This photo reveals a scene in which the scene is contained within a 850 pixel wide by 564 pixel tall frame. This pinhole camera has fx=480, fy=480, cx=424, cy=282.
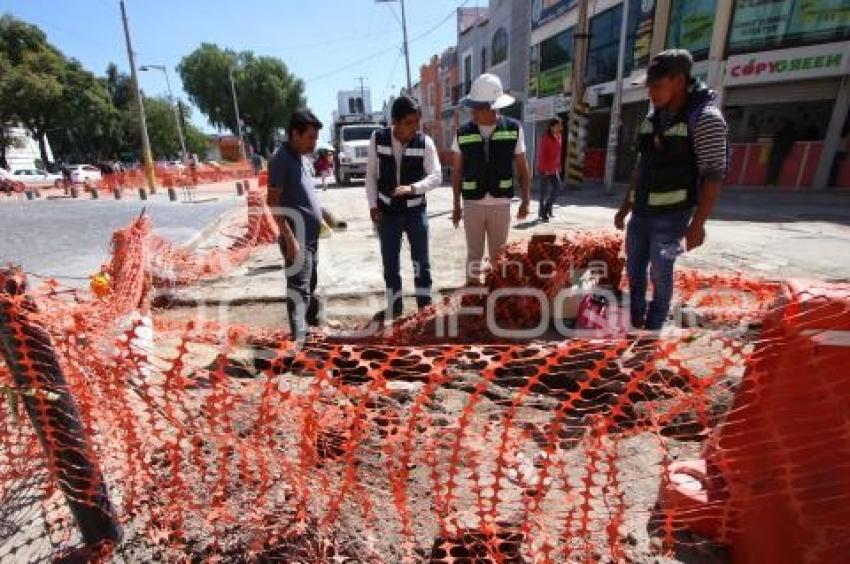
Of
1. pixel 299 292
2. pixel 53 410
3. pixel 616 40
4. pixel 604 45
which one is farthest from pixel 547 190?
pixel 604 45

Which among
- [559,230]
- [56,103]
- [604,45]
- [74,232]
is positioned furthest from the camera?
[56,103]

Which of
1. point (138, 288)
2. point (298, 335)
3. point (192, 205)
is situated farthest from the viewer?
point (192, 205)

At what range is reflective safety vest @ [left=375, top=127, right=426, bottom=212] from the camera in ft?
12.1

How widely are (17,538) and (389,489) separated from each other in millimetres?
1458

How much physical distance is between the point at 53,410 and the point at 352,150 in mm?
19645

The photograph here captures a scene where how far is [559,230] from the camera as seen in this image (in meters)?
5.49

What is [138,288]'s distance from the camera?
4016mm

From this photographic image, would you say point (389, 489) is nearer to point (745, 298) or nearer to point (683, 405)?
point (683, 405)

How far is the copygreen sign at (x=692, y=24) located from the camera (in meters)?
13.1

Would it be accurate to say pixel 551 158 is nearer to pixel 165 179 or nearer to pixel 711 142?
pixel 711 142

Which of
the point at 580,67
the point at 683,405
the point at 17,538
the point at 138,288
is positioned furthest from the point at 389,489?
the point at 580,67

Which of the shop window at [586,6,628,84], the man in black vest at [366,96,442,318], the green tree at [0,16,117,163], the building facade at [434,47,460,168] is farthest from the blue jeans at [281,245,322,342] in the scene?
→ the green tree at [0,16,117,163]

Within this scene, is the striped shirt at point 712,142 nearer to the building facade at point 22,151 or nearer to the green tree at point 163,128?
the building facade at point 22,151

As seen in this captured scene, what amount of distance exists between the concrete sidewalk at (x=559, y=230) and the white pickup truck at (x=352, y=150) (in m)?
10.7
